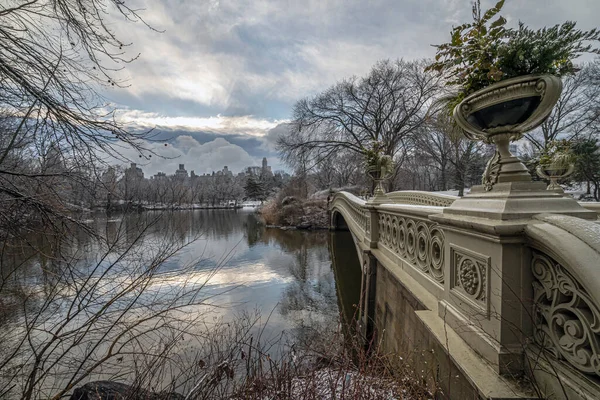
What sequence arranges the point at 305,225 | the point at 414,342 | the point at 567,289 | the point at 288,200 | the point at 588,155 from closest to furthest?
the point at 567,289 < the point at 414,342 < the point at 588,155 < the point at 305,225 < the point at 288,200

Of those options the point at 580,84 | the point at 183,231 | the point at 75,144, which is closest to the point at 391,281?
the point at 183,231

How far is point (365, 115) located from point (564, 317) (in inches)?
851

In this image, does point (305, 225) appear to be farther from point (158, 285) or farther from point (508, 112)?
point (508, 112)

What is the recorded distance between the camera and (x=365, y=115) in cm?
2128

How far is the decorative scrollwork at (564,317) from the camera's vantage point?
1.17 meters

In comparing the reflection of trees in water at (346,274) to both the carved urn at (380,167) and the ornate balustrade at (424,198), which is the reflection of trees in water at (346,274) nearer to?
the carved urn at (380,167)

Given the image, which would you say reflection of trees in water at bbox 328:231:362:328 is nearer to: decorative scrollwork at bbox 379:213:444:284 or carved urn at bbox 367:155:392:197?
decorative scrollwork at bbox 379:213:444:284

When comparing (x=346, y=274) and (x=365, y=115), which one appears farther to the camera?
(x=365, y=115)

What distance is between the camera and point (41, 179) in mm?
2979

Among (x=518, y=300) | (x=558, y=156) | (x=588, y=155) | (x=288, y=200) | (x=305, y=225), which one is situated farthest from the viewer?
(x=288, y=200)

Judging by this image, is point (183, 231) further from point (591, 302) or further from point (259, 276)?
point (259, 276)

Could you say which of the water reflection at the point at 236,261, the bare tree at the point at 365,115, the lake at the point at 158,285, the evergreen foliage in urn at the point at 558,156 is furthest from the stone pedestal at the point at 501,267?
the bare tree at the point at 365,115

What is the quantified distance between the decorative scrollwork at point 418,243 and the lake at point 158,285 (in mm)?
1075

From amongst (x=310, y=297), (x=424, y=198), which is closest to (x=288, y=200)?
(x=424, y=198)
